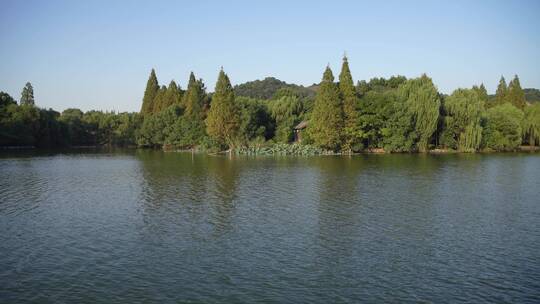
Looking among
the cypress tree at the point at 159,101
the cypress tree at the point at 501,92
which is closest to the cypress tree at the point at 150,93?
the cypress tree at the point at 159,101

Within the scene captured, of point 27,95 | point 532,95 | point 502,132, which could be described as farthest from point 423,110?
point 532,95

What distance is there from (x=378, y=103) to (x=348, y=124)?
630 centimetres

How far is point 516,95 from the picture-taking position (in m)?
89.4

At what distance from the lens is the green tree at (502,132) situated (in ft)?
226

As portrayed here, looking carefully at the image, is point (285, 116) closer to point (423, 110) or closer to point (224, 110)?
point (224, 110)

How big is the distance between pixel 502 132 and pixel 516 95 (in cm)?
2452

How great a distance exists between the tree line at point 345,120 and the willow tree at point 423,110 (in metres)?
0.13

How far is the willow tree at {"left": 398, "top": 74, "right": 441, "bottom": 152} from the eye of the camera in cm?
6325

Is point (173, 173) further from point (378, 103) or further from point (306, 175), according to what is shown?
point (378, 103)

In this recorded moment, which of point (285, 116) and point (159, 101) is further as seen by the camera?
point (159, 101)

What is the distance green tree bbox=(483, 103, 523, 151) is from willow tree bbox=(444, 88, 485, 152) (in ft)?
11.3

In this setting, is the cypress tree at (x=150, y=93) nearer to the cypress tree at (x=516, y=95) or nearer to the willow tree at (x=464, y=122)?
the willow tree at (x=464, y=122)

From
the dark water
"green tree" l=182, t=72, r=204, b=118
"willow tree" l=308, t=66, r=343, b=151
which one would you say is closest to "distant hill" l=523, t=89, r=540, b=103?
"willow tree" l=308, t=66, r=343, b=151

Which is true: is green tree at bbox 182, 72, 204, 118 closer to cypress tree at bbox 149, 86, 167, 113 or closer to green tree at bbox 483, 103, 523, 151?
cypress tree at bbox 149, 86, 167, 113
